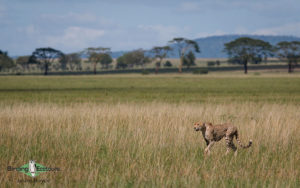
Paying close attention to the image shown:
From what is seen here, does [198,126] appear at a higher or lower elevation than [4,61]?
lower

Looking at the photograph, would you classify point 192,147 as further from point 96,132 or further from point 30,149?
point 30,149

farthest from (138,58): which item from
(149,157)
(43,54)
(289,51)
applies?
(149,157)

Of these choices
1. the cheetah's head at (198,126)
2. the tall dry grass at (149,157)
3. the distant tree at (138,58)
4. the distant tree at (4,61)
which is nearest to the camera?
the tall dry grass at (149,157)

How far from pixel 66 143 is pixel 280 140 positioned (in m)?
6.22

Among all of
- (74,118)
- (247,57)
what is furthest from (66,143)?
(247,57)

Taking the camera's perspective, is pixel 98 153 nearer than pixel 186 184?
No

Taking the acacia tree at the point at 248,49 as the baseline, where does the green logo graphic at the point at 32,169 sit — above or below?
below

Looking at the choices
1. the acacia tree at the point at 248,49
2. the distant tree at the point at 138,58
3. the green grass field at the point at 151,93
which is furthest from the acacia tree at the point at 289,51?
the green grass field at the point at 151,93

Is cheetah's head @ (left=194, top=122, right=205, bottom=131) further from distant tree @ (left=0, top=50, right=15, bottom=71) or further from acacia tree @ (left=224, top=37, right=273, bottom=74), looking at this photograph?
distant tree @ (left=0, top=50, right=15, bottom=71)

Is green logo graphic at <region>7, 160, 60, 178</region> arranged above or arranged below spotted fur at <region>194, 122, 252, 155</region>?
below

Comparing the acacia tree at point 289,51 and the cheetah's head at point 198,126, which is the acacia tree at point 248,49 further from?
the cheetah's head at point 198,126

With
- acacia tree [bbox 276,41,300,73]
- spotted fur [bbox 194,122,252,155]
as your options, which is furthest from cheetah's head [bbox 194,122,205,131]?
acacia tree [bbox 276,41,300,73]

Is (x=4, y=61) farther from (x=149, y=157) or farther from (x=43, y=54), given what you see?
(x=149, y=157)

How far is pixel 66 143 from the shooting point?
1195 cm
